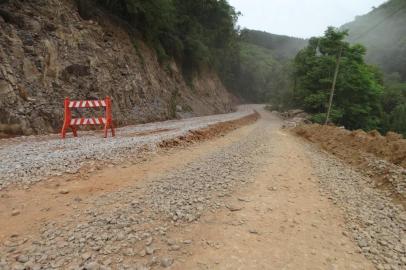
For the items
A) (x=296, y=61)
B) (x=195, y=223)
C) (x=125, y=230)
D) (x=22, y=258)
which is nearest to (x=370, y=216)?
(x=195, y=223)

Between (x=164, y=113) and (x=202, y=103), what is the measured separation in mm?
12122

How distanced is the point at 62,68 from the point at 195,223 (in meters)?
13.2

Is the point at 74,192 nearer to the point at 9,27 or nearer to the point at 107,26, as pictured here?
the point at 9,27

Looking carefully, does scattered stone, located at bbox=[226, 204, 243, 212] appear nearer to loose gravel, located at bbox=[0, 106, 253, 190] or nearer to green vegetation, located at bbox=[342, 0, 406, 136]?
loose gravel, located at bbox=[0, 106, 253, 190]

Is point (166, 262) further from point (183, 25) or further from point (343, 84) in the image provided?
point (343, 84)

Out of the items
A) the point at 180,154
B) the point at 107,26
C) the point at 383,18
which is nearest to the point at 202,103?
the point at 107,26

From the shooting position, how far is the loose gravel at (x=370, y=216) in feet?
12.1

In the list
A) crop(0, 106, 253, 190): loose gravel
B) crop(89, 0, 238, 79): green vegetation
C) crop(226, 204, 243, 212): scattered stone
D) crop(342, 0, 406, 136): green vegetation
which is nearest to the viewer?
crop(226, 204, 243, 212): scattered stone

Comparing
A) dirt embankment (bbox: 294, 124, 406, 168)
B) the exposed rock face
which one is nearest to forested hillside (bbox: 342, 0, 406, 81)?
dirt embankment (bbox: 294, 124, 406, 168)

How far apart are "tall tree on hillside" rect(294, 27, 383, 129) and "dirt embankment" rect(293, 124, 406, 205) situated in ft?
64.4

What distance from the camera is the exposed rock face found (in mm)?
11680

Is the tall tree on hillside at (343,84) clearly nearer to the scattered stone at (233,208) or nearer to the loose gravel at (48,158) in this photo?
the loose gravel at (48,158)

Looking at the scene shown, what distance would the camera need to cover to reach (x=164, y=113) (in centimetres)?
2267

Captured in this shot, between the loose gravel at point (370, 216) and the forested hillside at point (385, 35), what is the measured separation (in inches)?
4236
